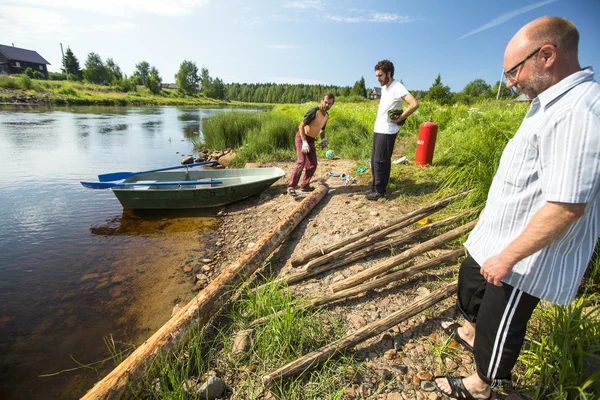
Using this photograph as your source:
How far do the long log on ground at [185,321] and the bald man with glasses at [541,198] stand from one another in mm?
2295

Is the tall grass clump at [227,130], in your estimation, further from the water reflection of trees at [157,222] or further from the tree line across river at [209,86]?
the tree line across river at [209,86]

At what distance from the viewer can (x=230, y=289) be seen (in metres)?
3.15

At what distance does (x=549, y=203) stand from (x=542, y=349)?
57.0 inches

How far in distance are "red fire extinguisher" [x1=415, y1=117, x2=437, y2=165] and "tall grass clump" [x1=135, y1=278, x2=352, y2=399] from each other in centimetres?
505

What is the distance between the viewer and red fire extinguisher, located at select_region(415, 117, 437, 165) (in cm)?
621

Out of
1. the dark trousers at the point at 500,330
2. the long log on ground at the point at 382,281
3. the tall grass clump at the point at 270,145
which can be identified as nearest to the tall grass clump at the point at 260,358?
the long log on ground at the point at 382,281

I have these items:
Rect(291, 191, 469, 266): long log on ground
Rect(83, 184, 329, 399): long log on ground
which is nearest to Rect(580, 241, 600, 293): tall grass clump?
Rect(291, 191, 469, 266): long log on ground

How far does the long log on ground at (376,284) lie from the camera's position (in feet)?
8.61

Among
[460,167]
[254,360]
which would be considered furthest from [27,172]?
[460,167]

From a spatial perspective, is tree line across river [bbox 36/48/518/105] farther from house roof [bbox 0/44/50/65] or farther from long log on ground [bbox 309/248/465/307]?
long log on ground [bbox 309/248/465/307]

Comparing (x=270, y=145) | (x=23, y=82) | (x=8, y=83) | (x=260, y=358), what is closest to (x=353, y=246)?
(x=260, y=358)

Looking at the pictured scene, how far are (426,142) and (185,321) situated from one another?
5922 millimetres

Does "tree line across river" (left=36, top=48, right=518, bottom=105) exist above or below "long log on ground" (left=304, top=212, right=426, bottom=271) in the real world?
above

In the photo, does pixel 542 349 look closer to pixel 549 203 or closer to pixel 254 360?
pixel 549 203
